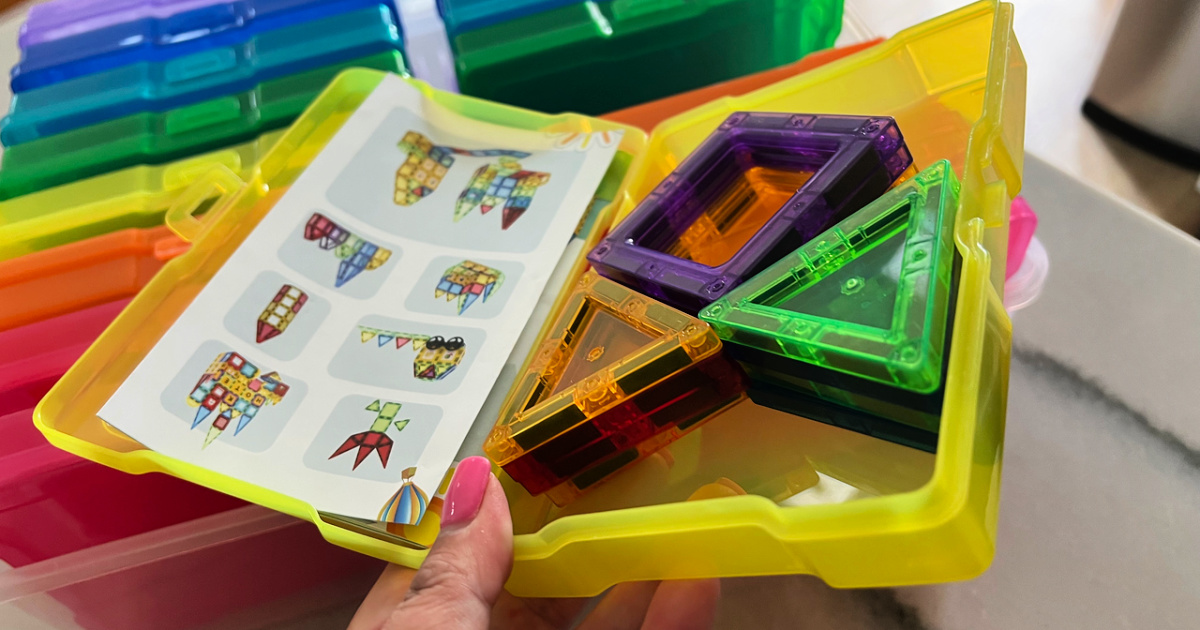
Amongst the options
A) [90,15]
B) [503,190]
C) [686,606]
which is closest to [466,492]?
[686,606]

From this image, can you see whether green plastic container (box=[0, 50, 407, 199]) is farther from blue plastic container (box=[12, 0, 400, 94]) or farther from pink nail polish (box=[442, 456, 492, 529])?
pink nail polish (box=[442, 456, 492, 529])

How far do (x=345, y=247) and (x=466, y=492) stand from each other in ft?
0.85

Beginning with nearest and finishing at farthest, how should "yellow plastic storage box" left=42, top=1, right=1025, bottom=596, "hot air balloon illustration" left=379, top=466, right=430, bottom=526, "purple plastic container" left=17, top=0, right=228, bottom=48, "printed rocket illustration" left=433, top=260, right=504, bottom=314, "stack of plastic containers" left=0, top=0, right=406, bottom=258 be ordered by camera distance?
"yellow plastic storage box" left=42, top=1, right=1025, bottom=596 → "hot air balloon illustration" left=379, top=466, right=430, bottom=526 → "printed rocket illustration" left=433, top=260, right=504, bottom=314 → "stack of plastic containers" left=0, top=0, right=406, bottom=258 → "purple plastic container" left=17, top=0, right=228, bottom=48

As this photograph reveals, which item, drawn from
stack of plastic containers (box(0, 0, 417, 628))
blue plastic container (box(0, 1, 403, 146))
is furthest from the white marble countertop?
blue plastic container (box(0, 1, 403, 146))

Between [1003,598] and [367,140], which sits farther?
[367,140]

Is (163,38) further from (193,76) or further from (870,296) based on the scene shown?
(870,296)

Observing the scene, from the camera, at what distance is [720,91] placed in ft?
2.01

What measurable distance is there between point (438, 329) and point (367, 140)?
21cm

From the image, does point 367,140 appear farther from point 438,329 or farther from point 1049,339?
point 1049,339

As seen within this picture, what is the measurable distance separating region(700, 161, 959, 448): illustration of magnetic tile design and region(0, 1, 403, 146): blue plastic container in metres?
0.50

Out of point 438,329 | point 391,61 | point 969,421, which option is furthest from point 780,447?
point 391,61

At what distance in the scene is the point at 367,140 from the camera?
601 mm

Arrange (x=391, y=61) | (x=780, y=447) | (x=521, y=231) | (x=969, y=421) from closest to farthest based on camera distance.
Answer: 1. (x=969, y=421)
2. (x=780, y=447)
3. (x=521, y=231)
4. (x=391, y=61)

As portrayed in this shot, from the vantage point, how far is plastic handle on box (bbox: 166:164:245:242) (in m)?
0.57
